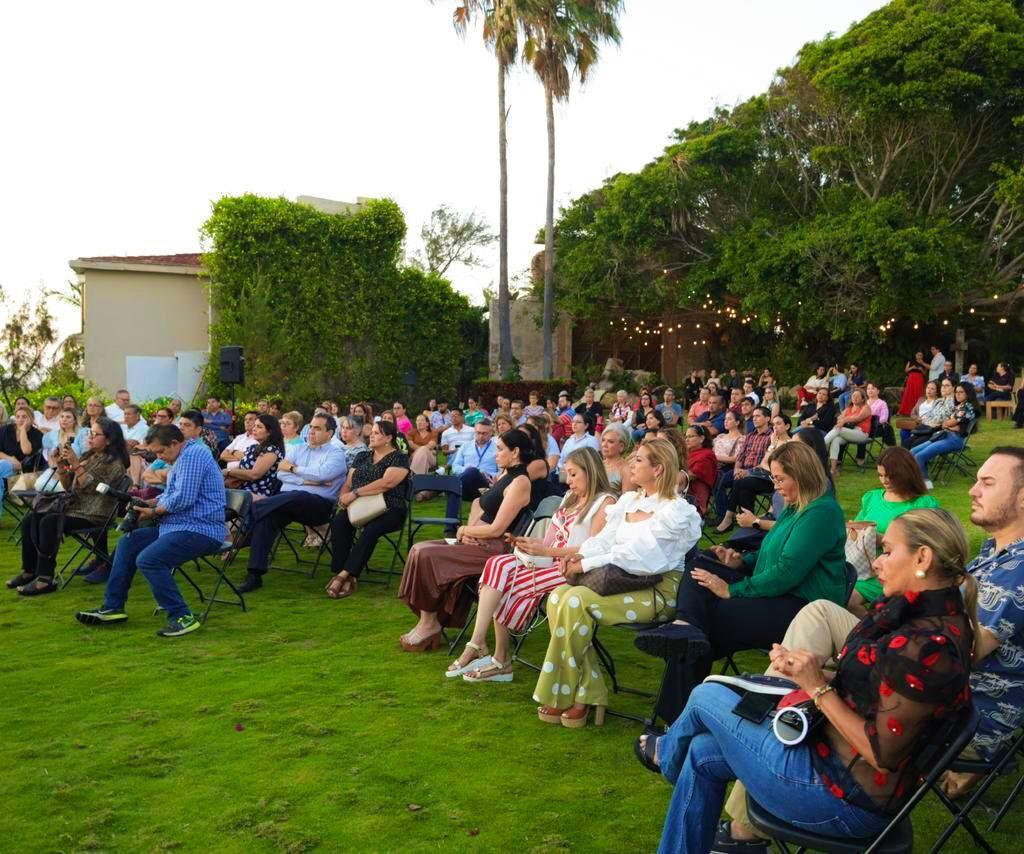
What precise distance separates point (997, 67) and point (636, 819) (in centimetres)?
2065

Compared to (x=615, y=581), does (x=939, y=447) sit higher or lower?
higher

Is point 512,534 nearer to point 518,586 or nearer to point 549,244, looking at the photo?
point 518,586

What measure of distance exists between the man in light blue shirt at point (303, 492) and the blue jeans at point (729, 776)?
17.0 ft

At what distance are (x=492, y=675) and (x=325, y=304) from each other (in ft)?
67.2

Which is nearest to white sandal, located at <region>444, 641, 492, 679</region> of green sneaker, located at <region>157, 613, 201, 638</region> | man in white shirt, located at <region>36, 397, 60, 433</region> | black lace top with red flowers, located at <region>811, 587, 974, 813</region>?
green sneaker, located at <region>157, 613, 201, 638</region>

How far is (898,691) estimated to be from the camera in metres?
2.45

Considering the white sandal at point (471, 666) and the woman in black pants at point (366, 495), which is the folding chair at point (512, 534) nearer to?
the white sandal at point (471, 666)

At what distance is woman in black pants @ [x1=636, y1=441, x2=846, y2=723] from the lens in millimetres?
4195

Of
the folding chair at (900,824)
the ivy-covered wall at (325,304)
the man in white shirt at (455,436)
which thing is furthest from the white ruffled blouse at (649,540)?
the ivy-covered wall at (325,304)

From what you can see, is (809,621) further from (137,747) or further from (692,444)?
(692,444)

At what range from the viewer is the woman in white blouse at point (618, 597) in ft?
15.0

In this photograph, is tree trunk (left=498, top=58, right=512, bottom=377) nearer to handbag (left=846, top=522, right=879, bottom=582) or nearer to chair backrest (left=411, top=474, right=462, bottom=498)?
chair backrest (left=411, top=474, right=462, bottom=498)

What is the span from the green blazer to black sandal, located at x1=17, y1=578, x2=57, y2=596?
5.58 metres

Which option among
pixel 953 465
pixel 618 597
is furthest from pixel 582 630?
pixel 953 465
